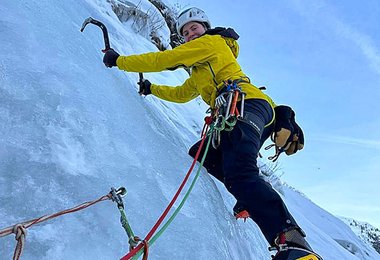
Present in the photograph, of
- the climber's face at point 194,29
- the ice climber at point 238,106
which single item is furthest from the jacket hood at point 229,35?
the climber's face at point 194,29

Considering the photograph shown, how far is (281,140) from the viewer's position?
7.91ft

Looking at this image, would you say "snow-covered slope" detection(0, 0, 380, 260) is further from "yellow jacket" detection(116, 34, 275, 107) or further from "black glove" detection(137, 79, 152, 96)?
"yellow jacket" detection(116, 34, 275, 107)

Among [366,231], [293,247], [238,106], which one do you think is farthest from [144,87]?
[366,231]

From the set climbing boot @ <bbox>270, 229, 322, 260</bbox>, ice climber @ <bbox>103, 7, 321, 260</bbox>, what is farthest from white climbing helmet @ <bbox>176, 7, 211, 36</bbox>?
climbing boot @ <bbox>270, 229, 322, 260</bbox>

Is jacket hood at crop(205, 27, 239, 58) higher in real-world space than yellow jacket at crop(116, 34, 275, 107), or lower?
higher

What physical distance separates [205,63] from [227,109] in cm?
43

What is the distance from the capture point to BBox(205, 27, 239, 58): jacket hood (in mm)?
2498

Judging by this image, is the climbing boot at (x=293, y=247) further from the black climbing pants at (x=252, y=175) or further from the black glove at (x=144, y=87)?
the black glove at (x=144, y=87)

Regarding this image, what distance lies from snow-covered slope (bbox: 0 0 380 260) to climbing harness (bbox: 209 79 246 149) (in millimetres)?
354

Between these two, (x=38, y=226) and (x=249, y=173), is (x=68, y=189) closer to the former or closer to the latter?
(x=38, y=226)

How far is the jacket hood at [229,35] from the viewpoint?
250 centimetres

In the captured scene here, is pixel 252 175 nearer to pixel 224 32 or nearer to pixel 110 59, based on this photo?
pixel 224 32

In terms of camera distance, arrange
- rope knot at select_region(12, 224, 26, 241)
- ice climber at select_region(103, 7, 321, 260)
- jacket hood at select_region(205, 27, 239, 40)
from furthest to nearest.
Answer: jacket hood at select_region(205, 27, 239, 40), ice climber at select_region(103, 7, 321, 260), rope knot at select_region(12, 224, 26, 241)

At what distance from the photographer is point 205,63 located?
7.89ft
